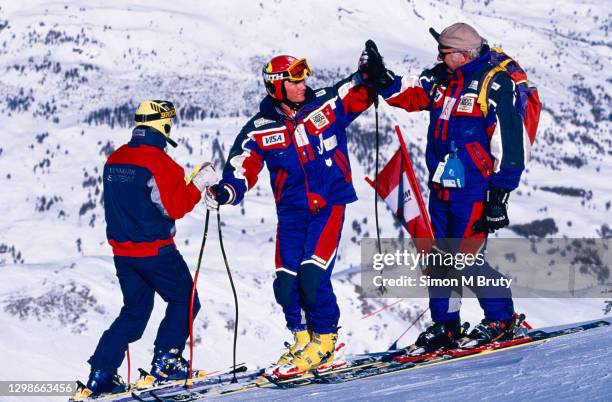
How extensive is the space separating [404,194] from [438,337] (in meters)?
1.27

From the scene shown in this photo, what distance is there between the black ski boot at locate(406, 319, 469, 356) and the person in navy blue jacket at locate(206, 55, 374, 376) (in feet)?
2.33

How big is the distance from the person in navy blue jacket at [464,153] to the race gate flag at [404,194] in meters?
0.15

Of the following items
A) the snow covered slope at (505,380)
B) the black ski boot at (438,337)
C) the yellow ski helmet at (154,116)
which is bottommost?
the snow covered slope at (505,380)

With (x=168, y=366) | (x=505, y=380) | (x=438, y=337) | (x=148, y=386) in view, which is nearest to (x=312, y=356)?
(x=438, y=337)

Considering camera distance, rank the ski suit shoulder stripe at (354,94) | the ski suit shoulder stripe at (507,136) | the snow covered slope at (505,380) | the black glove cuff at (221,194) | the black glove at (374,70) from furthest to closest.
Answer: the ski suit shoulder stripe at (354,94) < the black glove at (374,70) < the black glove cuff at (221,194) < the ski suit shoulder stripe at (507,136) < the snow covered slope at (505,380)

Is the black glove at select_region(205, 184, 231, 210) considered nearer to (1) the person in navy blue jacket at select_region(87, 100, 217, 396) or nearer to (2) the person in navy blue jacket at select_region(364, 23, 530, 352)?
(1) the person in navy blue jacket at select_region(87, 100, 217, 396)

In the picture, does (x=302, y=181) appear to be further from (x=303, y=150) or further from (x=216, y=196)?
(x=216, y=196)

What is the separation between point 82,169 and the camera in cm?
10562

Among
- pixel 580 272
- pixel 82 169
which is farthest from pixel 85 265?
pixel 82 169

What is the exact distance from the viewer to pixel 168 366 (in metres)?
7.93

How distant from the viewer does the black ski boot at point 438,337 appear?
25.9ft

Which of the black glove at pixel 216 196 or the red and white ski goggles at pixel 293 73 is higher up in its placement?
A: the red and white ski goggles at pixel 293 73

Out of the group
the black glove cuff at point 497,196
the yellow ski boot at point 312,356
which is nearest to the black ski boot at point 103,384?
the yellow ski boot at point 312,356

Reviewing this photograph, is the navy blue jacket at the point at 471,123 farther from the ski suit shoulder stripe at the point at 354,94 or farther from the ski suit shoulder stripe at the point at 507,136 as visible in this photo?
the ski suit shoulder stripe at the point at 354,94
